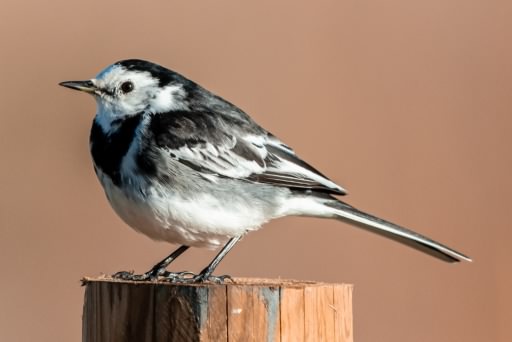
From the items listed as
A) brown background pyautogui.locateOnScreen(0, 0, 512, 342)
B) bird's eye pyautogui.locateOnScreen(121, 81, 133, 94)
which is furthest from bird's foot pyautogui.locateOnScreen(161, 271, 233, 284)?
brown background pyautogui.locateOnScreen(0, 0, 512, 342)

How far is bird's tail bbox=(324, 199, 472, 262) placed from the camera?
5723 millimetres

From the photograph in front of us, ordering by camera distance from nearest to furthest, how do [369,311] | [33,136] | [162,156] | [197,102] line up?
1. [162,156]
2. [197,102]
3. [369,311]
4. [33,136]

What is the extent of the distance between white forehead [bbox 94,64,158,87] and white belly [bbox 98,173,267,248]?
1.94ft

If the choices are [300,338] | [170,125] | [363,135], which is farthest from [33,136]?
[300,338]

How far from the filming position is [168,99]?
19.7ft

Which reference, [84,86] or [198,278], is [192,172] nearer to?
[198,278]

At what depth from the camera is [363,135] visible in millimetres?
8797

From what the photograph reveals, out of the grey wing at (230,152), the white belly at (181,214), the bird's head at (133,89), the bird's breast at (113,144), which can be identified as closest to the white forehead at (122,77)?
the bird's head at (133,89)

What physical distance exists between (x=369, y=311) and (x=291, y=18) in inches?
131

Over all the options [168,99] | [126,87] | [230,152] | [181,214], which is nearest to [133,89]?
[126,87]

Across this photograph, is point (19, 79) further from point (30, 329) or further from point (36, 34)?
point (30, 329)

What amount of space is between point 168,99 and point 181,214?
2.69ft

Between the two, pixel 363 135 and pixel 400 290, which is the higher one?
pixel 363 135

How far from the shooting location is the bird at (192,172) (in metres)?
5.52
